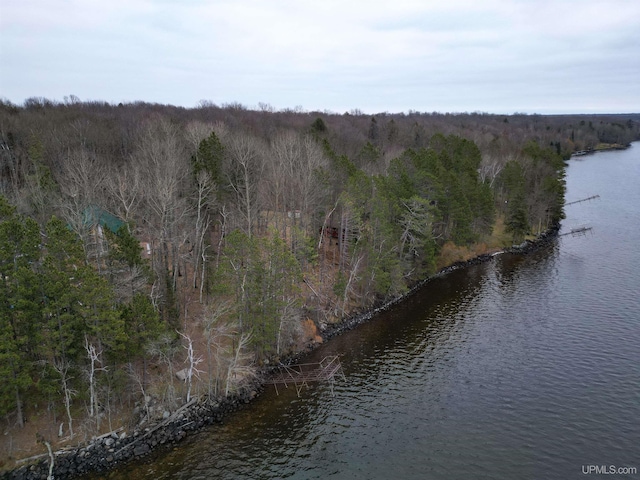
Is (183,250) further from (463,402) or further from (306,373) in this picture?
(463,402)

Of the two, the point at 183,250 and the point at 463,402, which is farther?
the point at 183,250

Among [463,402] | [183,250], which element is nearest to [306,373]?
[463,402]

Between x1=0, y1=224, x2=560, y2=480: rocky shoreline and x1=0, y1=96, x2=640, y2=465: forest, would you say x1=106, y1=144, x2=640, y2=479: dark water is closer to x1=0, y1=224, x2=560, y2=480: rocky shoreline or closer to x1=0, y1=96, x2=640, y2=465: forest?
x1=0, y1=224, x2=560, y2=480: rocky shoreline

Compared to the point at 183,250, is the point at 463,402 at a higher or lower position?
lower

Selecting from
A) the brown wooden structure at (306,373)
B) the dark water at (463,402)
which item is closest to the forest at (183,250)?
the brown wooden structure at (306,373)

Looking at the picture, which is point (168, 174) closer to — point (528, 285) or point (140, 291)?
point (140, 291)

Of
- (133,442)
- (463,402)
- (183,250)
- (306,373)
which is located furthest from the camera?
(183,250)
